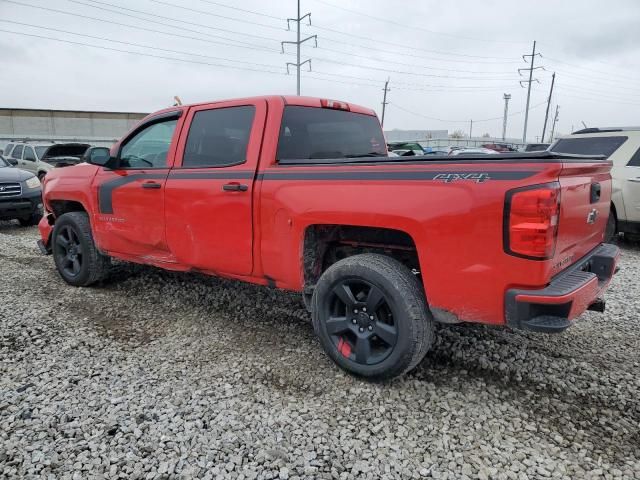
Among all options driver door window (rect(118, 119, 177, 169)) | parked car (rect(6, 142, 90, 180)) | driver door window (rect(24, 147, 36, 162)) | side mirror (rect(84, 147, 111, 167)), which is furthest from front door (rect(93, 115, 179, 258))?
driver door window (rect(24, 147, 36, 162))

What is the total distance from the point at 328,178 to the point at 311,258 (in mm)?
635

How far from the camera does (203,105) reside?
13.5 feet

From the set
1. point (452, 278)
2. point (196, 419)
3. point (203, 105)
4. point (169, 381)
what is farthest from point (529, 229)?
point (203, 105)

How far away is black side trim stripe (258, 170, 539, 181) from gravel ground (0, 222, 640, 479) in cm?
132

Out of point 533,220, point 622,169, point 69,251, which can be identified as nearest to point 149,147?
point 69,251

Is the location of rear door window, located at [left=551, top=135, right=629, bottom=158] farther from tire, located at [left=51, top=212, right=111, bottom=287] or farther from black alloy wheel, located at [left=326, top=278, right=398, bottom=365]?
tire, located at [left=51, top=212, right=111, bottom=287]

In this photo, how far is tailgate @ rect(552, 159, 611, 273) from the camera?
8.50 feet

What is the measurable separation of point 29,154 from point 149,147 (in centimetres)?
1485

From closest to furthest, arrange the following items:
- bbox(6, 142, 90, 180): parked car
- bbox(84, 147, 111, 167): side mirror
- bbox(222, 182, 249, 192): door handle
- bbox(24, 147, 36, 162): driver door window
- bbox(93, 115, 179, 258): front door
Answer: bbox(222, 182, 249, 192): door handle
bbox(93, 115, 179, 258): front door
bbox(84, 147, 111, 167): side mirror
bbox(6, 142, 90, 180): parked car
bbox(24, 147, 36, 162): driver door window

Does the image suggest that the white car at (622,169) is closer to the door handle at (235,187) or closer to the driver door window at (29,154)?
the door handle at (235,187)

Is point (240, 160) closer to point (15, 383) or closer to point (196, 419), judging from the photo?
point (196, 419)

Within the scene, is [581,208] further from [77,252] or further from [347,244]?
[77,252]

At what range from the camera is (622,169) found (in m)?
7.38

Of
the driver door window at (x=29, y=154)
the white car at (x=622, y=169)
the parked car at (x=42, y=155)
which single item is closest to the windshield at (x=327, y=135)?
the white car at (x=622, y=169)
